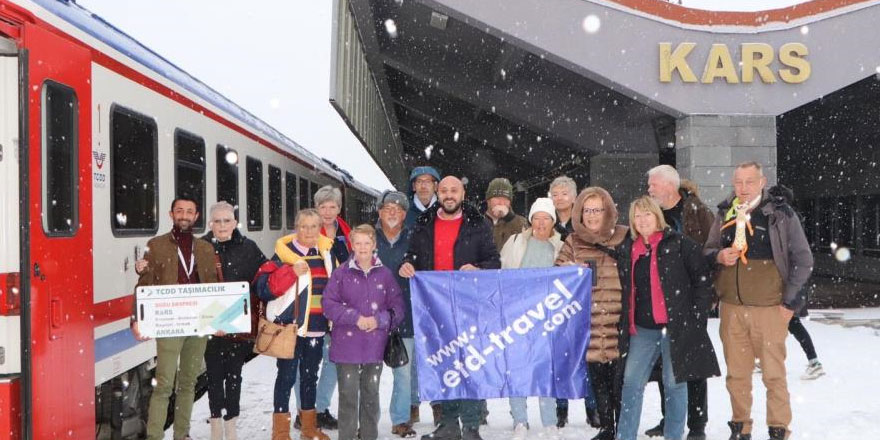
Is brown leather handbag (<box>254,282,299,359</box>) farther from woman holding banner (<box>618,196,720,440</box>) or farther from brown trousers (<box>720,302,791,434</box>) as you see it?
brown trousers (<box>720,302,791,434</box>)

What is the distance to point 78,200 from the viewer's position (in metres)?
4.59

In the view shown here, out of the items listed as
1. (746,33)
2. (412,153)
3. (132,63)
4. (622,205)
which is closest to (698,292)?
(132,63)

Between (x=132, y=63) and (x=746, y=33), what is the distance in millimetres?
9637

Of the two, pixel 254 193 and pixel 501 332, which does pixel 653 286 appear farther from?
pixel 254 193

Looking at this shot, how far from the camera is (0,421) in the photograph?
3.86 metres

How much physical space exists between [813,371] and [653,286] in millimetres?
3453

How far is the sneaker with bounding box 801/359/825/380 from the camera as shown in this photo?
7504mm

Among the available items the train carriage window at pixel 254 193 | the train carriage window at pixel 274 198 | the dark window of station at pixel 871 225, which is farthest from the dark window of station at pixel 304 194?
the dark window of station at pixel 871 225

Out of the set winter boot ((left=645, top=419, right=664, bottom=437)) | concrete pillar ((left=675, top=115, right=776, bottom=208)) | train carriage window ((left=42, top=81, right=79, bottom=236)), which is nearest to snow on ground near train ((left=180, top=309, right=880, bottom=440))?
winter boot ((left=645, top=419, right=664, bottom=437))

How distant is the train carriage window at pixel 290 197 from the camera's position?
1189 centimetres

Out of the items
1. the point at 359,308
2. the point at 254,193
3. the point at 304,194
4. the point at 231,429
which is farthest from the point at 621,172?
the point at 231,429

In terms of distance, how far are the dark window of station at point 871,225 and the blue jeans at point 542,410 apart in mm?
18930

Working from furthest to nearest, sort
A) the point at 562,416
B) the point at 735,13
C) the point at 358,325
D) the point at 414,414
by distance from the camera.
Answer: the point at 735,13, the point at 414,414, the point at 562,416, the point at 358,325

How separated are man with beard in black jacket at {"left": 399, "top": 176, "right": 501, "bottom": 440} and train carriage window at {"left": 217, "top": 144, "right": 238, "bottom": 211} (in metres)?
3.04
